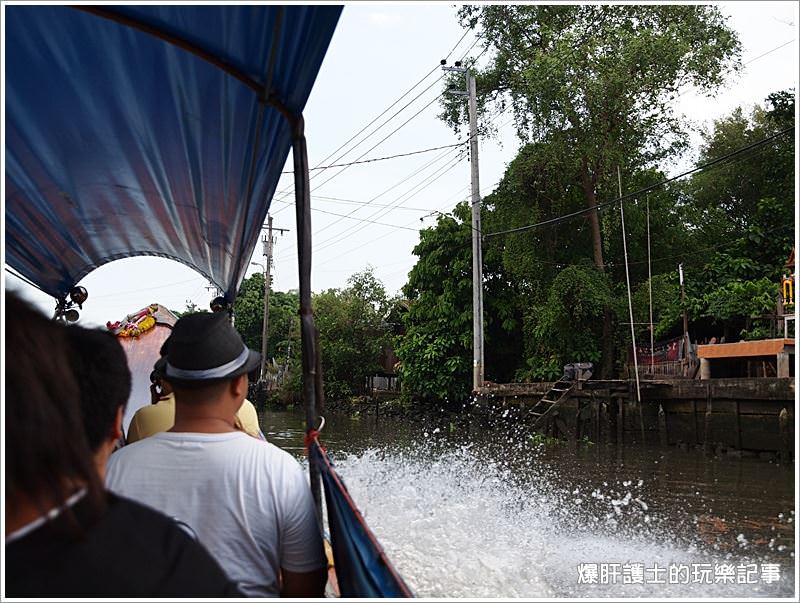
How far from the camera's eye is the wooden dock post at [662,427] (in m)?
18.7

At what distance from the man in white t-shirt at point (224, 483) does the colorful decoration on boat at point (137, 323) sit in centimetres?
576

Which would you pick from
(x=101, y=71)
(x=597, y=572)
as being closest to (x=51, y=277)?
(x=101, y=71)

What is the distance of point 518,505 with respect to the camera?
11.3m

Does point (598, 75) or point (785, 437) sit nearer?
point (785, 437)

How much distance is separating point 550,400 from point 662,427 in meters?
3.38

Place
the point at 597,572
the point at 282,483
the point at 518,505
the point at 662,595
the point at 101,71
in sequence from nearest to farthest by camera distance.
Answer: the point at 282,483 → the point at 101,71 → the point at 662,595 → the point at 597,572 → the point at 518,505

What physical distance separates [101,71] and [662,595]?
20.6ft

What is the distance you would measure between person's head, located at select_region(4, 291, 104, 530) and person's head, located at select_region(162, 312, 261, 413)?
44.2 inches

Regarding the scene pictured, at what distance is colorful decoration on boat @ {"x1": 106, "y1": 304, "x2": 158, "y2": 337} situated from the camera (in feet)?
25.4

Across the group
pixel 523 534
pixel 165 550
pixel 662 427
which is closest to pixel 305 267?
pixel 165 550

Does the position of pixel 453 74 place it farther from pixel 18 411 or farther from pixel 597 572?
pixel 18 411

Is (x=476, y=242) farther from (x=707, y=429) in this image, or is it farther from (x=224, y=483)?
(x=224, y=483)

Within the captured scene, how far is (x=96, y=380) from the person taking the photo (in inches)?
52.1

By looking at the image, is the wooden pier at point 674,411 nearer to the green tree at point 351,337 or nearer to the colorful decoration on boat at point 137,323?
the colorful decoration on boat at point 137,323
